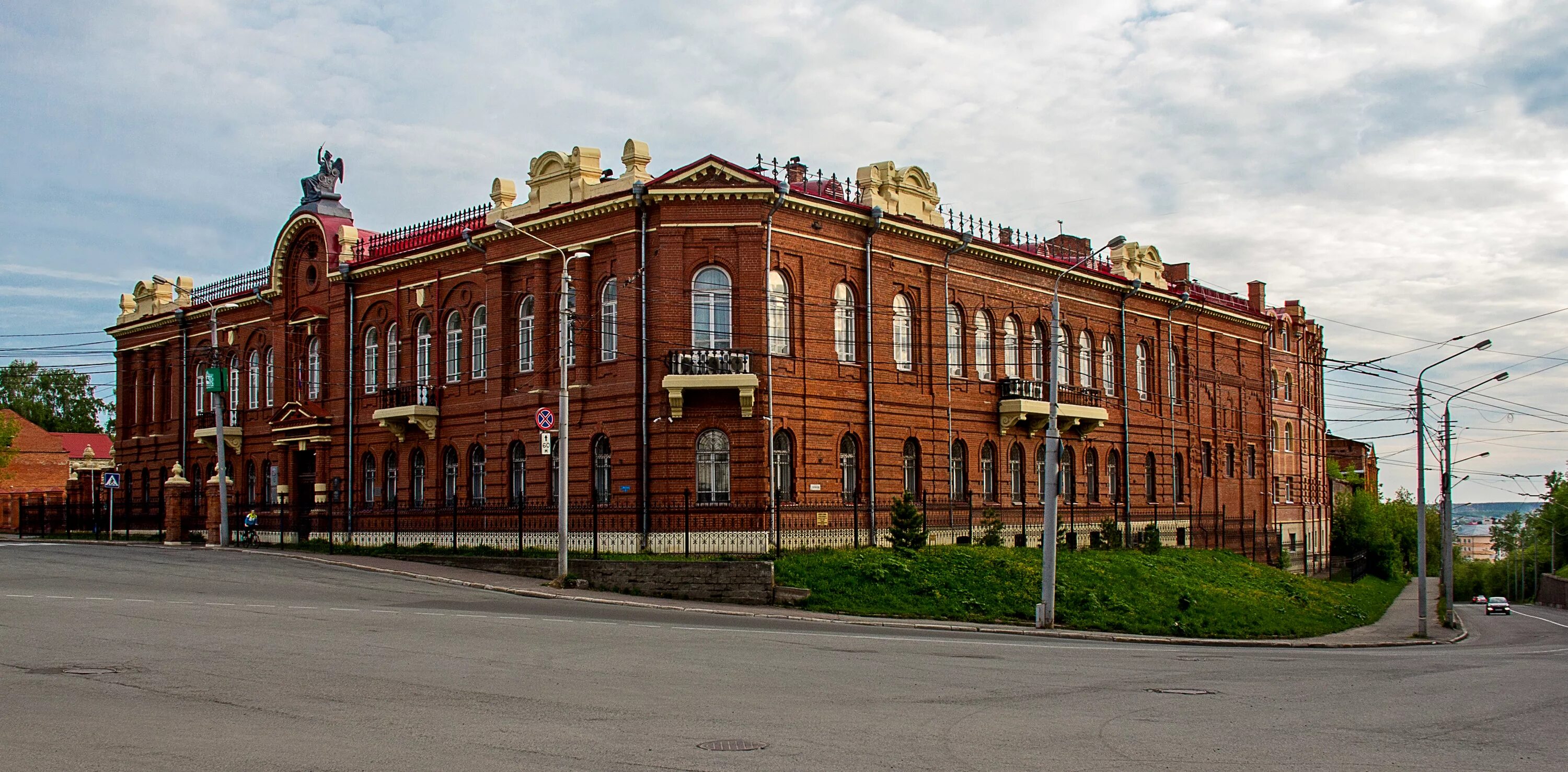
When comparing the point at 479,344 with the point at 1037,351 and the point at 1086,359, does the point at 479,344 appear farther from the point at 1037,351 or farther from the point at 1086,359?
the point at 1086,359

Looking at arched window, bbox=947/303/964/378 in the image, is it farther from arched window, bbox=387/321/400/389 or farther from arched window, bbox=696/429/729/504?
arched window, bbox=387/321/400/389

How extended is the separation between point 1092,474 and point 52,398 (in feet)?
283

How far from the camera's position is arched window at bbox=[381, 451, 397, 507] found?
40.7m

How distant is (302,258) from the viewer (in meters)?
44.3

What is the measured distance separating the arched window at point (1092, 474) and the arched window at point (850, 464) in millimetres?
13463

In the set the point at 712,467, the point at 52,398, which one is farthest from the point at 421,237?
the point at 52,398

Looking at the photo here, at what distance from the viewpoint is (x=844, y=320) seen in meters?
35.0

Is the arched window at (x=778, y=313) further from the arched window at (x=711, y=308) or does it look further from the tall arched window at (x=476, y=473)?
the tall arched window at (x=476, y=473)

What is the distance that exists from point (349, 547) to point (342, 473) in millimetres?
5038

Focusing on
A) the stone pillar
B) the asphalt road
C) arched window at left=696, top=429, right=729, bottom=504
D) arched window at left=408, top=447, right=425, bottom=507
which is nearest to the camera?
the asphalt road

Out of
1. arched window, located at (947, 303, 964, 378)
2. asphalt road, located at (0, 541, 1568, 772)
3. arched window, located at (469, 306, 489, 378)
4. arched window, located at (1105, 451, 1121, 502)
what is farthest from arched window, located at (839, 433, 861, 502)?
arched window, located at (1105, 451, 1121, 502)

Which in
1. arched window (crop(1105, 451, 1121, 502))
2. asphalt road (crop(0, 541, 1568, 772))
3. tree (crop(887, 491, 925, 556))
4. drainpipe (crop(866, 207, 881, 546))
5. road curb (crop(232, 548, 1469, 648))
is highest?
drainpipe (crop(866, 207, 881, 546))

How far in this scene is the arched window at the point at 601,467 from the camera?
33.5 meters

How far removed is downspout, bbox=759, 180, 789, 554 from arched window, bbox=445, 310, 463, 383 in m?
9.24
